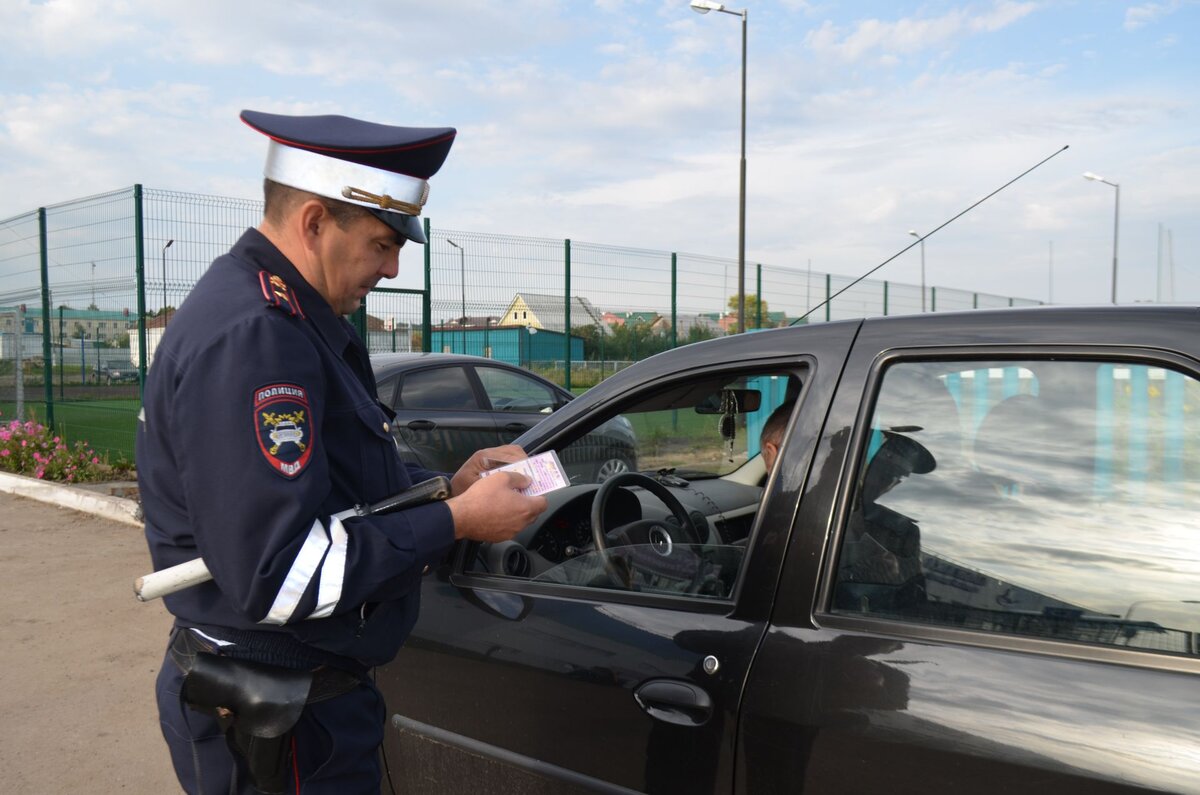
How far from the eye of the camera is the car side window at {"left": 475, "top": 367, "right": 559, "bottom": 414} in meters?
8.16

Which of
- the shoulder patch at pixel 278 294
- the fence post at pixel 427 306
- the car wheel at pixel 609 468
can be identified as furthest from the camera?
the fence post at pixel 427 306

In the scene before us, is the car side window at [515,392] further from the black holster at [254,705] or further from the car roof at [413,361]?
the black holster at [254,705]

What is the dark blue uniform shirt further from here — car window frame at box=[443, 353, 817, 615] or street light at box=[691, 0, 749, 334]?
street light at box=[691, 0, 749, 334]

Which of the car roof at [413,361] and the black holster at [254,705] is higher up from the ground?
the car roof at [413,361]

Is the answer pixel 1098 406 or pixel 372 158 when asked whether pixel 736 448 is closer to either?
pixel 1098 406

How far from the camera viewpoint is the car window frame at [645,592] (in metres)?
1.85

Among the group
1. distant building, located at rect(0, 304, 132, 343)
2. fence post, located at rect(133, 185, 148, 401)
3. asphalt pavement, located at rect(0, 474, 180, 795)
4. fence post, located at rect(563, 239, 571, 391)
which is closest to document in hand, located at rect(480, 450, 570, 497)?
asphalt pavement, located at rect(0, 474, 180, 795)

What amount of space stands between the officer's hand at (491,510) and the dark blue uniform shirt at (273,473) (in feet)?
0.12

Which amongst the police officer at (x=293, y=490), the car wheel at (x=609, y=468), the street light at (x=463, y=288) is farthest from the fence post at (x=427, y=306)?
the police officer at (x=293, y=490)

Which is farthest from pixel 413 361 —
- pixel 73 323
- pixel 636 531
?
pixel 636 531

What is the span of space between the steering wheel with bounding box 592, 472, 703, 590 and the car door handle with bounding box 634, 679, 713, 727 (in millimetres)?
263

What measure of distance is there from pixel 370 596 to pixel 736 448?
67.1 inches

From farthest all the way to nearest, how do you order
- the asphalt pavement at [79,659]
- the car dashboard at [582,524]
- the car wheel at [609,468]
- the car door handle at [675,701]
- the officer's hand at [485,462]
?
the asphalt pavement at [79,659] → the car wheel at [609,468] → the car dashboard at [582,524] → the officer's hand at [485,462] → the car door handle at [675,701]

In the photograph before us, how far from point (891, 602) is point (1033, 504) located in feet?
0.97
